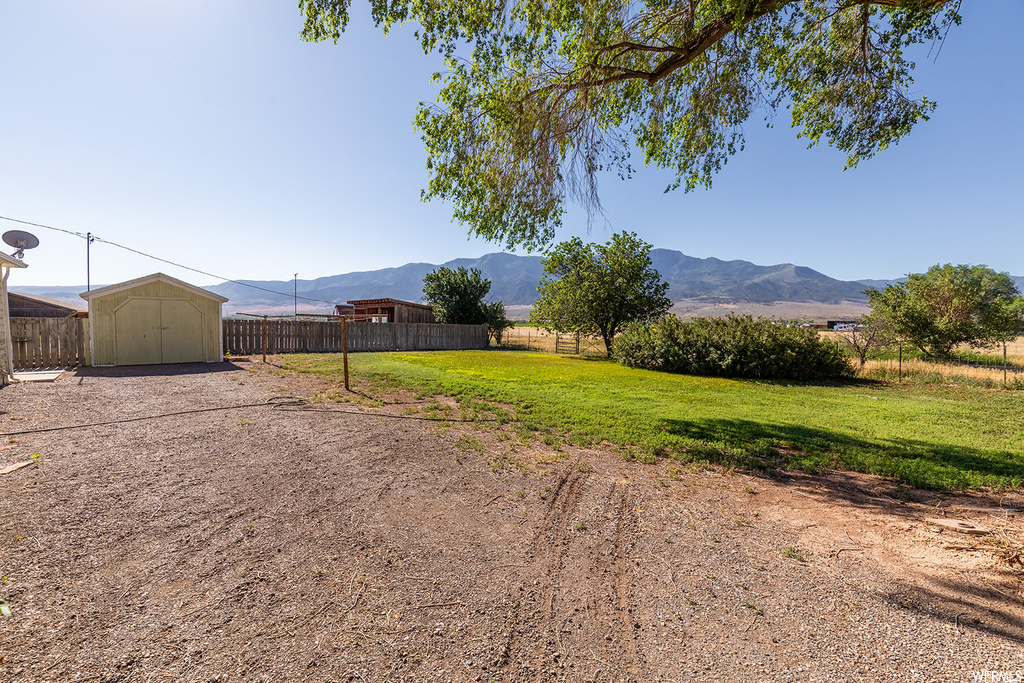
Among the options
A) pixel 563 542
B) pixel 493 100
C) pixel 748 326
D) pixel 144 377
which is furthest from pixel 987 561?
pixel 144 377

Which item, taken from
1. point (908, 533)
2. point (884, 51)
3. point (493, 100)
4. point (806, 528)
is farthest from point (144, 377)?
point (884, 51)

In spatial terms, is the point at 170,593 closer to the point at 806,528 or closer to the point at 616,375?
the point at 806,528

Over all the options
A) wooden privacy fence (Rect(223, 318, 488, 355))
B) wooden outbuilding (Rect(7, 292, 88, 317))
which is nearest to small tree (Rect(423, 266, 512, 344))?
wooden privacy fence (Rect(223, 318, 488, 355))

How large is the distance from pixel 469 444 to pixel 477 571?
2920 mm

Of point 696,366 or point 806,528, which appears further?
point 696,366

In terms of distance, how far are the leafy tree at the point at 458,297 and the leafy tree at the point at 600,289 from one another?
8.91 m

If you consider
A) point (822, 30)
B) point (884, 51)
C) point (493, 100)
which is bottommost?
point (493, 100)

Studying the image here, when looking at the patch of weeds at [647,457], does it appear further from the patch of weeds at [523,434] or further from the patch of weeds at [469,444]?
the patch of weeds at [469,444]

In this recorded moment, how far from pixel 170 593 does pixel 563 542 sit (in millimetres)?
2559

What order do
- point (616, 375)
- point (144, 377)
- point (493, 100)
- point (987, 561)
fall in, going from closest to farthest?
point (987, 561) < point (493, 100) < point (144, 377) < point (616, 375)

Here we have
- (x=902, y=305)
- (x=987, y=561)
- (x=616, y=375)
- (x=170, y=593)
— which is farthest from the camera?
(x=902, y=305)

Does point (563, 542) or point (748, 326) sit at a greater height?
point (748, 326)

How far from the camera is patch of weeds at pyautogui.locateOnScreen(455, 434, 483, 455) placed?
Answer: 214 inches

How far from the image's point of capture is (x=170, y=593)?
7.78 feet
